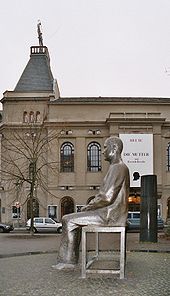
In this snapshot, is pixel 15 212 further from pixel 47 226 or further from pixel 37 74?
pixel 37 74

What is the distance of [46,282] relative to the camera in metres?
8.17

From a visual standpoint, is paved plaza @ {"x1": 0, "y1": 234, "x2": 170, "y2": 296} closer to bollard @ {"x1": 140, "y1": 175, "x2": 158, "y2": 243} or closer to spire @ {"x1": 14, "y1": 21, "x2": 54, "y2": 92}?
bollard @ {"x1": 140, "y1": 175, "x2": 158, "y2": 243}

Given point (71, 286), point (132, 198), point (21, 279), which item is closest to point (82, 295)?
point (71, 286)

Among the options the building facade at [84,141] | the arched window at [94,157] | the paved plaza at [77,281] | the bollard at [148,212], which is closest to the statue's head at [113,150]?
the paved plaza at [77,281]

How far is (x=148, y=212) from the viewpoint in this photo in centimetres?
2081

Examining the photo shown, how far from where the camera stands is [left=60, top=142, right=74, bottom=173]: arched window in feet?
168

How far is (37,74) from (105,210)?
5061cm

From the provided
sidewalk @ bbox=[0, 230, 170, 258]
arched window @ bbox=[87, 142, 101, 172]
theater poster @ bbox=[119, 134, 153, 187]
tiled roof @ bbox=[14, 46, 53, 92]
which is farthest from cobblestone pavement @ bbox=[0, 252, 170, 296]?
tiled roof @ bbox=[14, 46, 53, 92]

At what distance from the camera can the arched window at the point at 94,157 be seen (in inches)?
2023

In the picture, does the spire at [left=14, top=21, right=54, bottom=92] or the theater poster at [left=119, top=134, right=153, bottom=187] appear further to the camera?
the spire at [left=14, top=21, right=54, bottom=92]

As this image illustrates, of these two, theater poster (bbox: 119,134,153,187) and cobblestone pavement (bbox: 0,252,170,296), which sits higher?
theater poster (bbox: 119,134,153,187)

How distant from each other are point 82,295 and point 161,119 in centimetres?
4288

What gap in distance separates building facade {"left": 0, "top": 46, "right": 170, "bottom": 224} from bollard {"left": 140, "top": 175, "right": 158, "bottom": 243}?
2670cm

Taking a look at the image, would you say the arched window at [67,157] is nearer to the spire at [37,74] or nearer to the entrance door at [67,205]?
the entrance door at [67,205]
